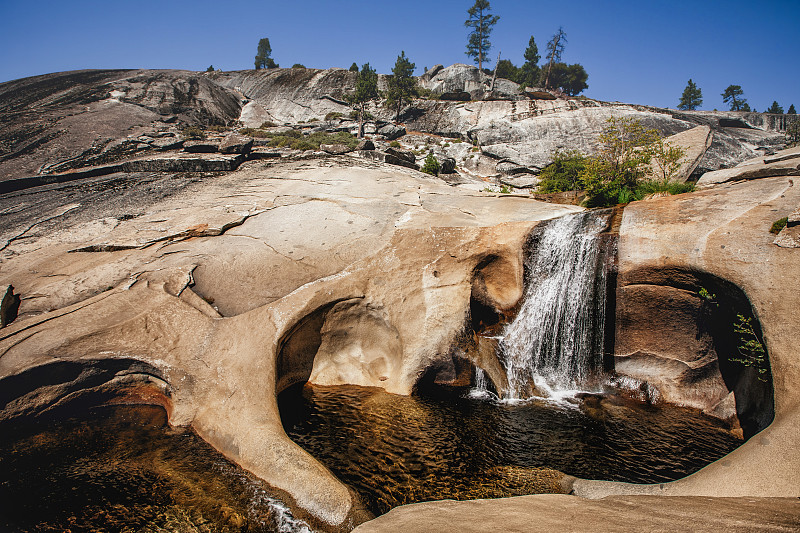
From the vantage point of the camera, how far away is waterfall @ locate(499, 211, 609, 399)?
9680mm

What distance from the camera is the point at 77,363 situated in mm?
7273

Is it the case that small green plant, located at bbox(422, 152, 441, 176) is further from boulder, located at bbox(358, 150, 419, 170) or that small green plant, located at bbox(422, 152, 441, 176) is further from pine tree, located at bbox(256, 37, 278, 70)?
pine tree, located at bbox(256, 37, 278, 70)

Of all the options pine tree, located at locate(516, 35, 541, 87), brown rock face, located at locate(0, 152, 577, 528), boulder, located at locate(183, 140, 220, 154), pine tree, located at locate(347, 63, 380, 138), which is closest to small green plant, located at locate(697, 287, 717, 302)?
brown rock face, located at locate(0, 152, 577, 528)

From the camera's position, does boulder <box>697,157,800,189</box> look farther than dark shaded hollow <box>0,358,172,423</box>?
Yes

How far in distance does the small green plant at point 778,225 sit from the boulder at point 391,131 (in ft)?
120


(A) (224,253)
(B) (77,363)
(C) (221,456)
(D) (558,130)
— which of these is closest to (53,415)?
(B) (77,363)

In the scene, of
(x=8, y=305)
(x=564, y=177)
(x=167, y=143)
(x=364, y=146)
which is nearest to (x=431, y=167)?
(x=364, y=146)

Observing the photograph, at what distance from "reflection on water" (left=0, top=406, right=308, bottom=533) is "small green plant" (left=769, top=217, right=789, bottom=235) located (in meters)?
10.2

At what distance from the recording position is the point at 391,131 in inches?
1633

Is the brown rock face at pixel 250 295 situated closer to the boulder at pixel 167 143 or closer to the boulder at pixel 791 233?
the boulder at pixel 791 233

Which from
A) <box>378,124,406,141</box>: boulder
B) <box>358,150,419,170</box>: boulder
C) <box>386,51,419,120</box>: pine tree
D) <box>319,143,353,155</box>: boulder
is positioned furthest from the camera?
<box>386,51,419,120</box>: pine tree

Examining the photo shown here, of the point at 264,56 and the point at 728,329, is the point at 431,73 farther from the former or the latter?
the point at 728,329

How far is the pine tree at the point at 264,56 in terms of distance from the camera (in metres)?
73.8

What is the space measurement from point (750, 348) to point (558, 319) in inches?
148
